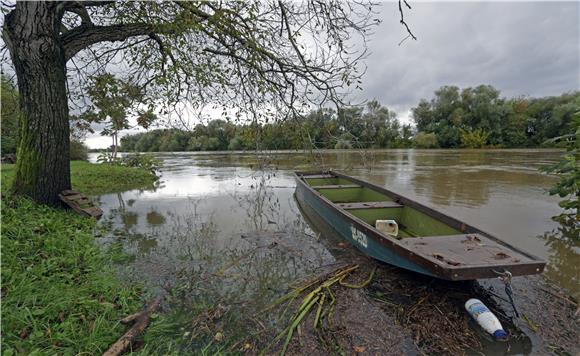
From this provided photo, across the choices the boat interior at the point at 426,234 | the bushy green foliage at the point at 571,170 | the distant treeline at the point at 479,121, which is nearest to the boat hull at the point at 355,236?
the boat interior at the point at 426,234

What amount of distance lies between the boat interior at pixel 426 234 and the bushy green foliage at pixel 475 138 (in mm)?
40752

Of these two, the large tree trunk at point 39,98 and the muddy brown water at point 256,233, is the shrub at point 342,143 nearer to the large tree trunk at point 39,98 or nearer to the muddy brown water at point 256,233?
the muddy brown water at point 256,233

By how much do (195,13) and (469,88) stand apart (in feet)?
171

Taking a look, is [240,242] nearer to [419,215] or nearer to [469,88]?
[419,215]

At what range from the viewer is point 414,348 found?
2.38 meters

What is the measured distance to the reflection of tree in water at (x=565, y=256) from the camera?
3463mm

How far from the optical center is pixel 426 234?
4.31 m

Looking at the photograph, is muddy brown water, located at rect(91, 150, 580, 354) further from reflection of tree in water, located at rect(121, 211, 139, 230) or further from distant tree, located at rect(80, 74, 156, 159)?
distant tree, located at rect(80, 74, 156, 159)

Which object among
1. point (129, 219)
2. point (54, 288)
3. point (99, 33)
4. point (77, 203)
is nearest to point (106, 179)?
point (129, 219)

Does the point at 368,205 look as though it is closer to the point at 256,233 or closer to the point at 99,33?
the point at 256,233

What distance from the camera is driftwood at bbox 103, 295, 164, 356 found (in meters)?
2.08

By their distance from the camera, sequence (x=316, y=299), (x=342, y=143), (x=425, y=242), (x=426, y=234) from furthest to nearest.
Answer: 1. (x=426, y=234)
2. (x=342, y=143)
3. (x=425, y=242)
4. (x=316, y=299)

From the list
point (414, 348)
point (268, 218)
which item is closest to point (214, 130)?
point (268, 218)

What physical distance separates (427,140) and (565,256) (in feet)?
Answer: 139
